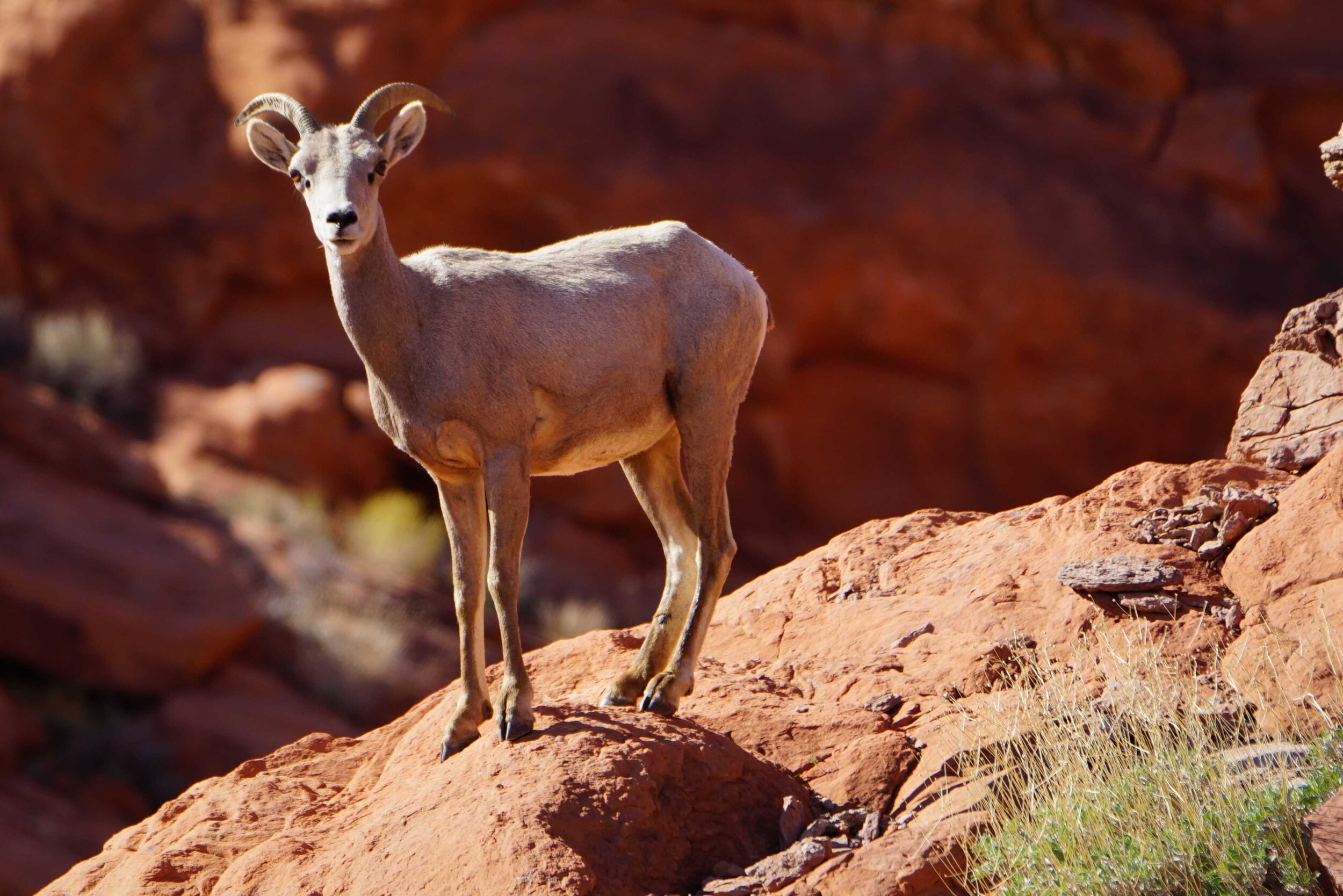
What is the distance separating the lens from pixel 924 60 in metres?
17.9

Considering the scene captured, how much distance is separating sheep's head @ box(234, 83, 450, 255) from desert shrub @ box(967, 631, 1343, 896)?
120 inches

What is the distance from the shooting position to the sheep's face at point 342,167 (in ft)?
17.8

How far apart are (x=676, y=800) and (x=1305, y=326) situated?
3967mm

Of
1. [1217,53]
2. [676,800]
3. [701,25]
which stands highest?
[701,25]

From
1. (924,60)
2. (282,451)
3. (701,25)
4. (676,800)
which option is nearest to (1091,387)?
(924,60)

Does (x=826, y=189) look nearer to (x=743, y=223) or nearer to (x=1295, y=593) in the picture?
(x=743, y=223)

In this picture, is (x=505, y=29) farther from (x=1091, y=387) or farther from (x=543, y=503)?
→ (x=1091, y=387)

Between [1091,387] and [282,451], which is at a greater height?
[282,451]

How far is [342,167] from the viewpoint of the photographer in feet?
18.4

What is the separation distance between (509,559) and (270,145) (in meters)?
1.99

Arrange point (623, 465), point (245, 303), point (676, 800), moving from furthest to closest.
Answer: point (245, 303), point (623, 465), point (676, 800)

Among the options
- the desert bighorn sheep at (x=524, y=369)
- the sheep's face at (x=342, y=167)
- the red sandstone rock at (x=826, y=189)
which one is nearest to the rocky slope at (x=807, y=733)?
the desert bighorn sheep at (x=524, y=369)

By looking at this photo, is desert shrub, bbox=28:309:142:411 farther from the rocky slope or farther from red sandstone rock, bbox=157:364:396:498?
the rocky slope

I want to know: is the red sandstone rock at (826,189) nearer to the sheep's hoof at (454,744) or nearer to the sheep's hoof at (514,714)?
the sheep's hoof at (454,744)
